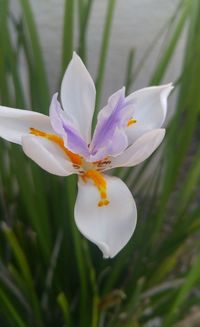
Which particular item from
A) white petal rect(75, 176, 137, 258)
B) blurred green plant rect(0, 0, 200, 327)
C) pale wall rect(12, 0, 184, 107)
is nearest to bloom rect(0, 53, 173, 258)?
white petal rect(75, 176, 137, 258)

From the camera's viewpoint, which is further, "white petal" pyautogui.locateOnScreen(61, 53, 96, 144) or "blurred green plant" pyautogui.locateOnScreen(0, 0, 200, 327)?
"blurred green plant" pyautogui.locateOnScreen(0, 0, 200, 327)

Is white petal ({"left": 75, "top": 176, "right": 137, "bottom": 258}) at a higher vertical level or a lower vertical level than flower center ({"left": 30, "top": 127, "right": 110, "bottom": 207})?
lower

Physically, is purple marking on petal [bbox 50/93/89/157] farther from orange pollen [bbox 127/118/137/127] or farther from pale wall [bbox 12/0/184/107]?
pale wall [bbox 12/0/184/107]

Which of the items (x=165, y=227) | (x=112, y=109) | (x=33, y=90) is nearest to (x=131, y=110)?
(x=112, y=109)

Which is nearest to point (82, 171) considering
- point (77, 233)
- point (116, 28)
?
point (77, 233)

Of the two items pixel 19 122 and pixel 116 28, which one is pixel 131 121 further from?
pixel 116 28

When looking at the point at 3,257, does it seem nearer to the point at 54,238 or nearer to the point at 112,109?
the point at 54,238

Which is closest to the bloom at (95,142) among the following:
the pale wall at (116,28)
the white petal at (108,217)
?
the white petal at (108,217)
